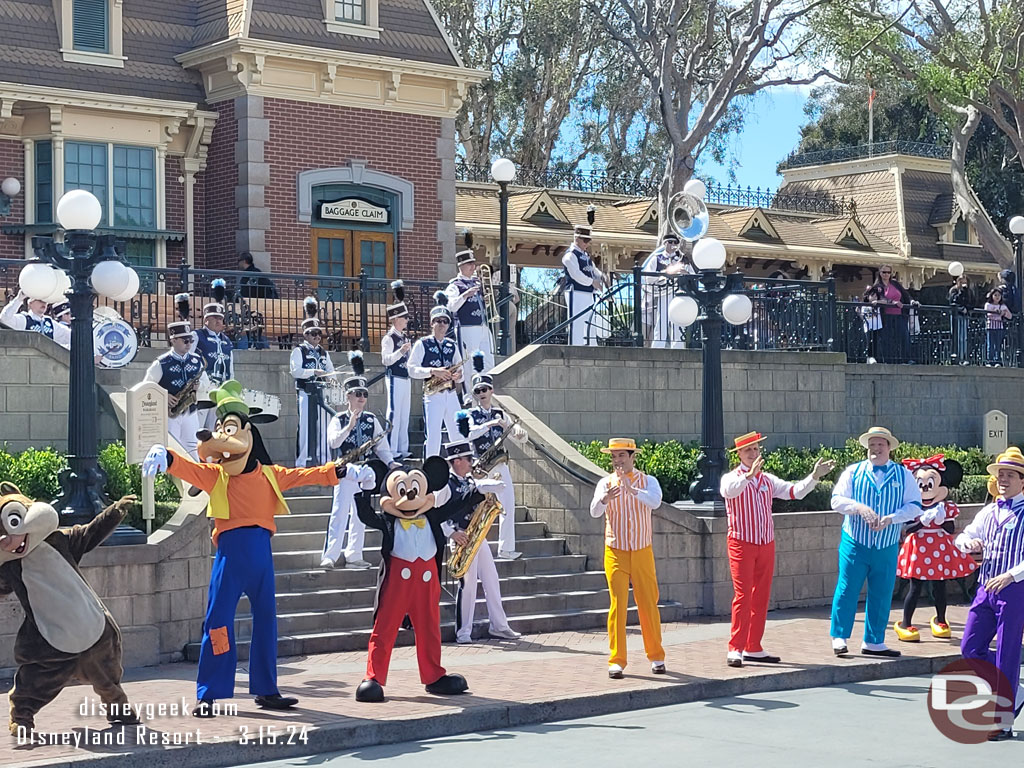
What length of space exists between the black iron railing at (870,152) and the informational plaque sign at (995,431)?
20864 mm

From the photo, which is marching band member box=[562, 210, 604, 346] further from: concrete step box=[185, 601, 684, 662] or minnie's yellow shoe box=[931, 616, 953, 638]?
minnie's yellow shoe box=[931, 616, 953, 638]

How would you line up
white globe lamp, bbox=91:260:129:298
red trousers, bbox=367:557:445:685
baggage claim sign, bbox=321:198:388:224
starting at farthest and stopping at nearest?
1. baggage claim sign, bbox=321:198:388:224
2. white globe lamp, bbox=91:260:129:298
3. red trousers, bbox=367:557:445:685

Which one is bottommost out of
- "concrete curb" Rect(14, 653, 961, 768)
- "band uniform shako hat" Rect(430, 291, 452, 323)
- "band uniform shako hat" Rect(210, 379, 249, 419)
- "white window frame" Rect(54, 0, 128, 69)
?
"concrete curb" Rect(14, 653, 961, 768)

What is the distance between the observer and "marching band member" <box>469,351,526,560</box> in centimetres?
1461

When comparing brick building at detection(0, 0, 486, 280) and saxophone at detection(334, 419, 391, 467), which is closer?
saxophone at detection(334, 419, 391, 467)

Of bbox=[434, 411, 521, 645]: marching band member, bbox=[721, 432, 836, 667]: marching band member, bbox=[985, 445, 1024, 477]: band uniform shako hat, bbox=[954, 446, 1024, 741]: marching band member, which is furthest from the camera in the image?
bbox=[434, 411, 521, 645]: marching band member

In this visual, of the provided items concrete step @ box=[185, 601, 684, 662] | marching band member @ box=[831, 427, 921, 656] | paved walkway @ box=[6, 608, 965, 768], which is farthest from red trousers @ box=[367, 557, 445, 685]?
marching band member @ box=[831, 427, 921, 656]

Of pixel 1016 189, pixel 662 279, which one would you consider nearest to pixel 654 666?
pixel 662 279

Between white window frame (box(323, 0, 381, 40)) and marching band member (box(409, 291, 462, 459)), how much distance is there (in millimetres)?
9958

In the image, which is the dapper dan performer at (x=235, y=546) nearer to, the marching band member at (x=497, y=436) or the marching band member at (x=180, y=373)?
the marching band member at (x=180, y=373)

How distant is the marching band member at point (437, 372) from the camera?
15.9 m

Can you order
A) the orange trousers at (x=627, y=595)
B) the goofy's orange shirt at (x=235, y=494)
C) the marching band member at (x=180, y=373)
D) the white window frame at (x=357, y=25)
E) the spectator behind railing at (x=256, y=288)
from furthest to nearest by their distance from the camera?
the white window frame at (x=357, y=25) < the spectator behind railing at (x=256, y=288) < the marching band member at (x=180, y=373) < the orange trousers at (x=627, y=595) < the goofy's orange shirt at (x=235, y=494)

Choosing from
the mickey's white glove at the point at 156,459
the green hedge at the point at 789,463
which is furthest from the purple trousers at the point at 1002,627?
the green hedge at the point at 789,463

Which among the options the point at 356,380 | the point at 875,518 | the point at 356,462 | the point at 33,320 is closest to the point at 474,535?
the point at 356,462
